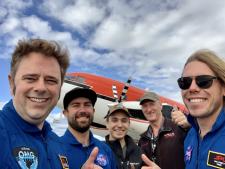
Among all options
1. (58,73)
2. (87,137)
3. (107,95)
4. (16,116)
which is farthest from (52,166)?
(107,95)

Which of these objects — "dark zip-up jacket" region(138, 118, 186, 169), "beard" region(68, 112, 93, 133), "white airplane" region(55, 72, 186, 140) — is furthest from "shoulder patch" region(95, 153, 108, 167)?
"white airplane" region(55, 72, 186, 140)

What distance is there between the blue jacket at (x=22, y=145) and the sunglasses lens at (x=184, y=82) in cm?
161

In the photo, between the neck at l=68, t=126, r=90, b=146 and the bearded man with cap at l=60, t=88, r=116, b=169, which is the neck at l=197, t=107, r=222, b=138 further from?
the neck at l=68, t=126, r=90, b=146

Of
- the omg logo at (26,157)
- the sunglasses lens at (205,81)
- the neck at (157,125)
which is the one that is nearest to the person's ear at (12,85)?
the omg logo at (26,157)

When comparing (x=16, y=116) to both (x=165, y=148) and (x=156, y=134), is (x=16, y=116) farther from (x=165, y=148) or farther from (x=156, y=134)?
(x=156, y=134)

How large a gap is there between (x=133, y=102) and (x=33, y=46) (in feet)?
54.1

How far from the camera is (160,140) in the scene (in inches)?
217

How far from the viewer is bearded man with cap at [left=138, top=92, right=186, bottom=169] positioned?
487cm

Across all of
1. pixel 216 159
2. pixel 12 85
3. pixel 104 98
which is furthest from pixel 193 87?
pixel 104 98

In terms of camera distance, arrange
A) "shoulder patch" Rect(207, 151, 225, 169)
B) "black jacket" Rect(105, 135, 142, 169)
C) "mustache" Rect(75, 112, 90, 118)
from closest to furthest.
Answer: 1. "shoulder patch" Rect(207, 151, 225, 169)
2. "mustache" Rect(75, 112, 90, 118)
3. "black jacket" Rect(105, 135, 142, 169)

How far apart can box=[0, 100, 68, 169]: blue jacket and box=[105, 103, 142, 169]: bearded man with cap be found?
9.81 ft

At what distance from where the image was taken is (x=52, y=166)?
8.46 feet

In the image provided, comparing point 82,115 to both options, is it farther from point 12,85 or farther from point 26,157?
point 26,157

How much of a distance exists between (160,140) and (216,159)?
103 inches
